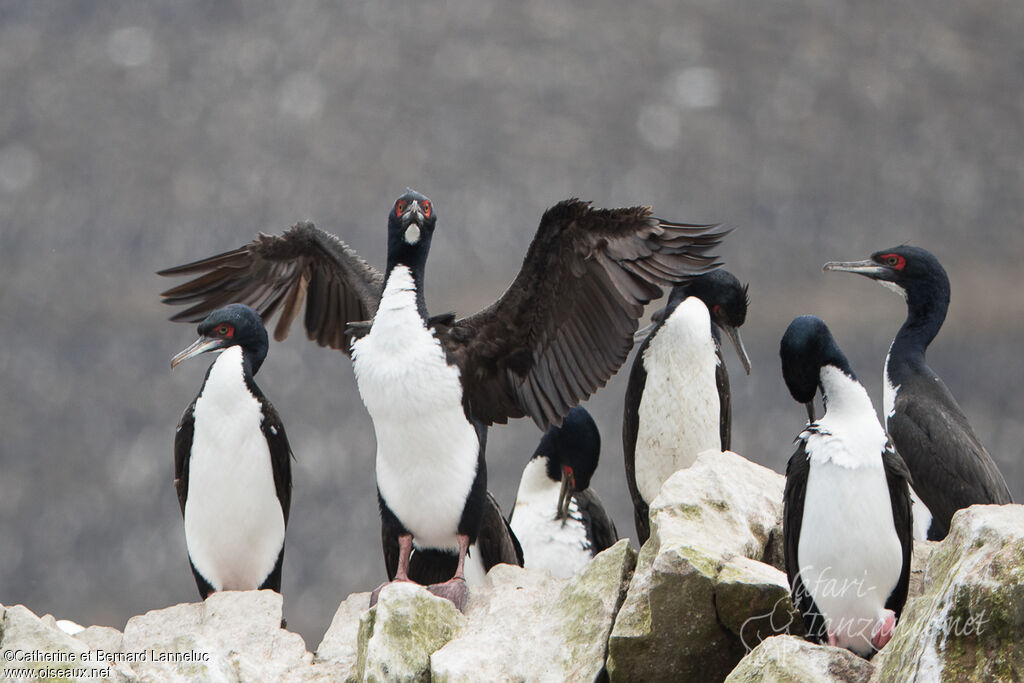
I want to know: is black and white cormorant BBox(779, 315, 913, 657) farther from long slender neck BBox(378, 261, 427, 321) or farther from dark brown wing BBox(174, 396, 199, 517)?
dark brown wing BBox(174, 396, 199, 517)

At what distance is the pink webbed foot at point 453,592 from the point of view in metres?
4.14

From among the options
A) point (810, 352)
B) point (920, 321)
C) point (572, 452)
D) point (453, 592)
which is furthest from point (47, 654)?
point (920, 321)

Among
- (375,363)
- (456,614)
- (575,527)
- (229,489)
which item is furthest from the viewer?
(575,527)

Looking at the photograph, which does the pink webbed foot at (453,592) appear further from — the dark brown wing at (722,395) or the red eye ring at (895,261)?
the red eye ring at (895,261)

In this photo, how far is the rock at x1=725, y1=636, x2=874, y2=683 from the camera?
2908 mm

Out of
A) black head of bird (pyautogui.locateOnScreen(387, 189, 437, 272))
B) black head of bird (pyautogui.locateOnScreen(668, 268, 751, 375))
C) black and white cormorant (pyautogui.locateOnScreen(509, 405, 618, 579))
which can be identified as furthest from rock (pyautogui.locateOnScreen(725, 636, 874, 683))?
black head of bird (pyautogui.locateOnScreen(668, 268, 751, 375))

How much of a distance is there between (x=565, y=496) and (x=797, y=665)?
2.64 metres

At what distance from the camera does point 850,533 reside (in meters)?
3.53

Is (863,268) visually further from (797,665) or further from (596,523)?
(797,665)

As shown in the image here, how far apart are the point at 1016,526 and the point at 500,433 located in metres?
10.2

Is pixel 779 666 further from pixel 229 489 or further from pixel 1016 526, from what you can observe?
pixel 229 489

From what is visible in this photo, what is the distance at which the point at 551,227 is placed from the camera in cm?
434

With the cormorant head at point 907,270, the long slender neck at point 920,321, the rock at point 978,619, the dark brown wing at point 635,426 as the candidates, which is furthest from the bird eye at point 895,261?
the rock at point 978,619

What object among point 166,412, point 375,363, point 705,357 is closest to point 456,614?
point 375,363
